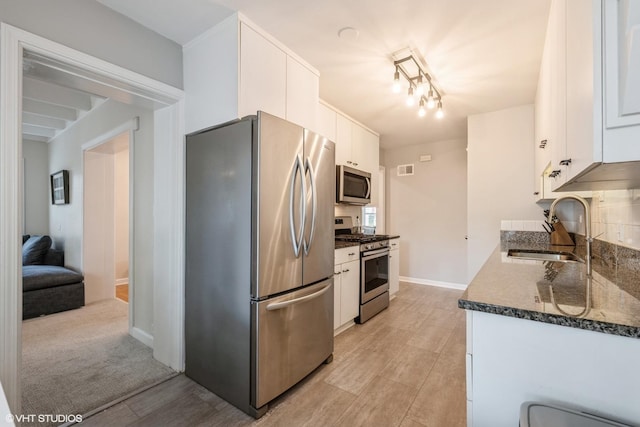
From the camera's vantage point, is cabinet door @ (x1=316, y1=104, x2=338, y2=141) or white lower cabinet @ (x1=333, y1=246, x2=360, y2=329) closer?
white lower cabinet @ (x1=333, y1=246, x2=360, y2=329)

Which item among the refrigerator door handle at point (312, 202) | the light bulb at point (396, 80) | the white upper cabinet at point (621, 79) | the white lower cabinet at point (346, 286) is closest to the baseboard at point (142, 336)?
the white lower cabinet at point (346, 286)

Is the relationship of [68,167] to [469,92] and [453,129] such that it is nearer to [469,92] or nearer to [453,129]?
[469,92]

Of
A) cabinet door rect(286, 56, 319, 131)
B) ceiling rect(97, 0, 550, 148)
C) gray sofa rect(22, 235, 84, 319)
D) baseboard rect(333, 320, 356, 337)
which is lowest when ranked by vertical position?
baseboard rect(333, 320, 356, 337)

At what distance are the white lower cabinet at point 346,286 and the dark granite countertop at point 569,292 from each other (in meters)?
1.38

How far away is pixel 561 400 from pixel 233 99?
2.08 m

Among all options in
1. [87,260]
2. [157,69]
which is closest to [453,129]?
[157,69]

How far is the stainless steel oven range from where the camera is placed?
10.2 ft

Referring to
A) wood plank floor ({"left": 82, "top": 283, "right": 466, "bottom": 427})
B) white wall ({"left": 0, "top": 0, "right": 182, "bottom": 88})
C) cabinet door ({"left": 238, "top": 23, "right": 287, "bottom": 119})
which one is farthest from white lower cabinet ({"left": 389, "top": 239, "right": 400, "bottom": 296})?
white wall ({"left": 0, "top": 0, "right": 182, "bottom": 88})

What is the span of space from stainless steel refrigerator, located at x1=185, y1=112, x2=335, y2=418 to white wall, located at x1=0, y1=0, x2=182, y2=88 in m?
0.58

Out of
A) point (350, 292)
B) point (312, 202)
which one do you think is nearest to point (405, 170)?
point (350, 292)

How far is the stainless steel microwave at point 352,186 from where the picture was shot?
11.0ft

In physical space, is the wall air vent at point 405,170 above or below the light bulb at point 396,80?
below

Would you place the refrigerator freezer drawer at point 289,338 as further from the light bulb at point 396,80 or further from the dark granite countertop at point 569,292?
the light bulb at point 396,80

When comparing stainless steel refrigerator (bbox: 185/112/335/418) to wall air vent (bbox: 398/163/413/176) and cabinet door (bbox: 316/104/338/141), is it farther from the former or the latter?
wall air vent (bbox: 398/163/413/176)
